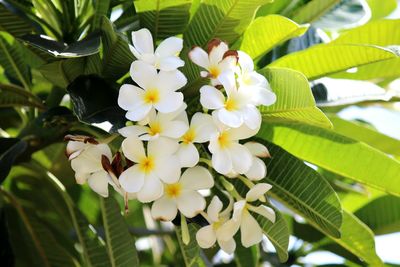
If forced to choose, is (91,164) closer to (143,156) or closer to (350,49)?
(143,156)

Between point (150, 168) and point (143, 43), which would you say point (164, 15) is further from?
point (150, 168)

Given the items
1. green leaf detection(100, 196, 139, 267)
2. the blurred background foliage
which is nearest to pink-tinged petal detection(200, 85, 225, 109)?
the blurred background foliage

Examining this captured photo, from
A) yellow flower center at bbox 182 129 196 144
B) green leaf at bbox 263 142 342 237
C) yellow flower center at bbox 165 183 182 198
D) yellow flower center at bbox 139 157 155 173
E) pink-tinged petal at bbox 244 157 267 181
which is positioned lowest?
green leaf at bbox 263 142 342 237

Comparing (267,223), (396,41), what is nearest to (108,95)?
(267,223)

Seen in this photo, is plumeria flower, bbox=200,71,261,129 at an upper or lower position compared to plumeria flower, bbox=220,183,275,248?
upper

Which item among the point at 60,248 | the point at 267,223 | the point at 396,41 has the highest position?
the point at 396,41

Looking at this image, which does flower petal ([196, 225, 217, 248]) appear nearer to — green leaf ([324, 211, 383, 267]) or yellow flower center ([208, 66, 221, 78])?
yellow flower center ([208, 66, 221, 78])

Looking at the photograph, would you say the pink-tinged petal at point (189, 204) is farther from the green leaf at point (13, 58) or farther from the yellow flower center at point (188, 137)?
the green leaf at point (13, 58)
